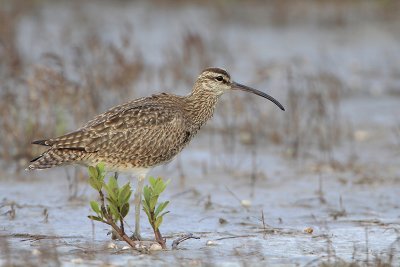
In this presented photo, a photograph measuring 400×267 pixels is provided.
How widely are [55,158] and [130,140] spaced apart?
740 mm

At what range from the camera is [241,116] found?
13.4m

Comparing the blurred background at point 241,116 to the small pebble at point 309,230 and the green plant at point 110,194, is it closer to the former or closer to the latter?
the small pebble at point 309,230

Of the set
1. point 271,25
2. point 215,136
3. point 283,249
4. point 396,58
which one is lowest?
point 283,249

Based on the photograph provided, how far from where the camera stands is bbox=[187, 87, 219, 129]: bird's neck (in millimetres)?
9344

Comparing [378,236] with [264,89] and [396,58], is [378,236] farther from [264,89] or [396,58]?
[396,58]

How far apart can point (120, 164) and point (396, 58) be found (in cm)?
1071

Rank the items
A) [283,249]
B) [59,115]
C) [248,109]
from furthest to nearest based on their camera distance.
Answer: [248,109]
[59,115]
[283,249]

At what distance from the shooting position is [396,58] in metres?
18.2

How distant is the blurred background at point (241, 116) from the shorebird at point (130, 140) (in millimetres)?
656

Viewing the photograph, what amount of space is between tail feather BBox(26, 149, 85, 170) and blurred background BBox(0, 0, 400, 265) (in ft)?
2.09

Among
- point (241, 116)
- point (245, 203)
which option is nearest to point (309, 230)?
point (245, 203)

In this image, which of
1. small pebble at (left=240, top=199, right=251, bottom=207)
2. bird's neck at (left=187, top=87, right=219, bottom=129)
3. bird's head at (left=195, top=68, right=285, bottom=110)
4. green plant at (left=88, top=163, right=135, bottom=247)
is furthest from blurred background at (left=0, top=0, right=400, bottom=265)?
bird's head at (left=195, top=68, right=285, bottom=110)

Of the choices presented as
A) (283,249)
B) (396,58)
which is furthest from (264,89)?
(283,249)

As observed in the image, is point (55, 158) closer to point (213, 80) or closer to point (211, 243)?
point (211, 243)
